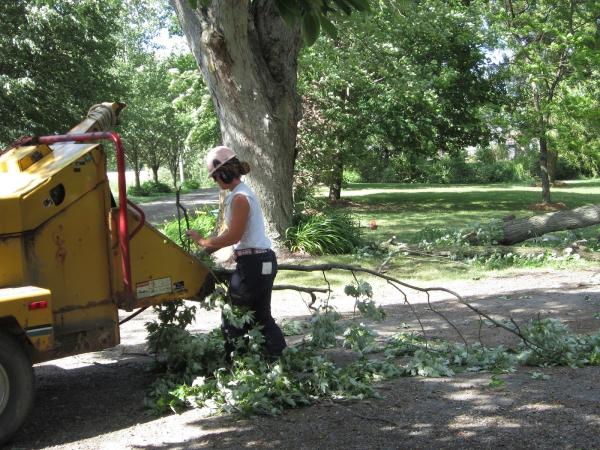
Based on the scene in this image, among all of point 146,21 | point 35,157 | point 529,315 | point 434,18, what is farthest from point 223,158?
point 146,21

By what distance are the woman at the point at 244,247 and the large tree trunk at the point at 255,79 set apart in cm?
685

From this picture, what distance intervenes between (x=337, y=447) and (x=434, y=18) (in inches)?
801

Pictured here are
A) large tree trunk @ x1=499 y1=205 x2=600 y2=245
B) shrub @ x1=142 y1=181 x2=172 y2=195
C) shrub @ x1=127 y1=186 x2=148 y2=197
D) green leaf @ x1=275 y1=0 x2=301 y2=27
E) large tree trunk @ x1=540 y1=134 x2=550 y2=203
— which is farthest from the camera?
shrub @ x1=142 y1=181 x2=172 y2=195

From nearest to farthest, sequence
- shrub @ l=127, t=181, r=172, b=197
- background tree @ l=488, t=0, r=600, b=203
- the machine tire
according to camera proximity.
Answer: the machine tire → background tree @ l=488, t=0, r=600, b=203 → shrub @ l=127, t=181, r=172, b=197

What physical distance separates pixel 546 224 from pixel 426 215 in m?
9.33

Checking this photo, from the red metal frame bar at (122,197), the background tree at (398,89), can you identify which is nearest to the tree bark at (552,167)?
the background tree at (398,89)

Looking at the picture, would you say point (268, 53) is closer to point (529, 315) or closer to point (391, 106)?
point (529, 315)

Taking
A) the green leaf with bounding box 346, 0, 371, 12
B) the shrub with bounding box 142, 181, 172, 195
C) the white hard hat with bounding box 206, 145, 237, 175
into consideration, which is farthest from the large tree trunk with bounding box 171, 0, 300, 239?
the shrub with bounding box 142, 181, 172, 195

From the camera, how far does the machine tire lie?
4.61 m

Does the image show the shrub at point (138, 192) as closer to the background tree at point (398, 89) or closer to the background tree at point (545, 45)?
the background tree at point (398, 89)

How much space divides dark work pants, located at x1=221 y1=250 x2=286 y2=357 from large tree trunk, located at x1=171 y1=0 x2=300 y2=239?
7.22 m

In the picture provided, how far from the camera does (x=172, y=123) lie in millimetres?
48688

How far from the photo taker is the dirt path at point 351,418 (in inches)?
177

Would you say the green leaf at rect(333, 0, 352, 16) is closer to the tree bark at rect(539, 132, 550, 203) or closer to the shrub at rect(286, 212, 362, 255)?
the shrub at rect(286, 212, 362, 255)
